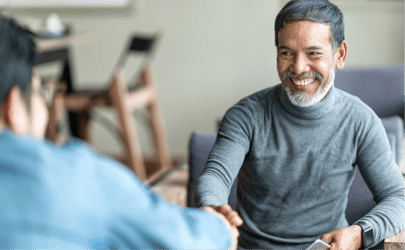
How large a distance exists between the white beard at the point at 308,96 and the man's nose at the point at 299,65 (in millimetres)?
50

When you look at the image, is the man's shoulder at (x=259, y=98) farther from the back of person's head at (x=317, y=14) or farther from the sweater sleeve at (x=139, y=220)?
the sweater sleeve at (x=139, y=220)

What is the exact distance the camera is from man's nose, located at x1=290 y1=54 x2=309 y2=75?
2.55 ft

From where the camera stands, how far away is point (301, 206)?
86 cm

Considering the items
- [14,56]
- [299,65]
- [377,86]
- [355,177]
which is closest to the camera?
[14,56]

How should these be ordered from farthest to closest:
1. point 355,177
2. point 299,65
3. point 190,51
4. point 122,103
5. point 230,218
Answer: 1. point 190,51
2. point 122,103
3. point 355,177
4. point 299,65
5. point 230,218

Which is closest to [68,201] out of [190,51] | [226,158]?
[226,158]

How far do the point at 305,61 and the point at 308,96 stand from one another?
8cm

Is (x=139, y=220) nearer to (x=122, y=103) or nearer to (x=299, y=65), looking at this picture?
(x=299, y=65)

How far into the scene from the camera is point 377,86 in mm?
1499

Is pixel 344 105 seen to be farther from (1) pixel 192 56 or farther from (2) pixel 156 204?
(1) pixel 192 56

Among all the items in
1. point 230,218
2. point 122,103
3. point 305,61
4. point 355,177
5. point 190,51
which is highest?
point 305,61

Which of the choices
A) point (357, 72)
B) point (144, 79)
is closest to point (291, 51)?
point (357, 72)

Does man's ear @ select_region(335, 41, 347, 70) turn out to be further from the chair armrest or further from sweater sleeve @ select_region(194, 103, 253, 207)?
the chair armrest

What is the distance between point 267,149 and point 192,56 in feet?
7.02
